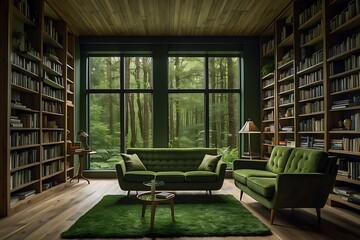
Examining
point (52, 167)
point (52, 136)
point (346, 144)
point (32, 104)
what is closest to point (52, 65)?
point (32, 104)

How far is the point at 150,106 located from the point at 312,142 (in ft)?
13.2

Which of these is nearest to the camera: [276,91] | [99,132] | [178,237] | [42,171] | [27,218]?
[178,237]

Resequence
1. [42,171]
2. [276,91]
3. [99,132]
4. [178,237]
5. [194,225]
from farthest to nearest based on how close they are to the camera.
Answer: [99,132]
[276,91]
[42,171]
[194,225]
[178,237]

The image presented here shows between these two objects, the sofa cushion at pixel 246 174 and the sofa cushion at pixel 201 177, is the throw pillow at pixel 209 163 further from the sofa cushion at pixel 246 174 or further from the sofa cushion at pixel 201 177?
the sofa cushion at pixel 246 174

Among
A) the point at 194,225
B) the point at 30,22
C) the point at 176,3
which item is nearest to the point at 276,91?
the point at 176,3

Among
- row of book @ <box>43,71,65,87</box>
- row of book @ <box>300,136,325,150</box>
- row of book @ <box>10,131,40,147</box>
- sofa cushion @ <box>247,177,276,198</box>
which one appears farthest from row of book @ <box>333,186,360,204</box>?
row of book @ <box>43,71,65,87</box>

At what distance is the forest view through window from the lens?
7.71 metres

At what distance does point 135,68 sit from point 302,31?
409 centimetres

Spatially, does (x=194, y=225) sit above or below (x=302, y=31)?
below

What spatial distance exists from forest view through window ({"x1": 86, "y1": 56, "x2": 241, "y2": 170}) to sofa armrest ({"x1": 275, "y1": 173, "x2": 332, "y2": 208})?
13.3ft

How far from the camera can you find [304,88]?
18.5 feet

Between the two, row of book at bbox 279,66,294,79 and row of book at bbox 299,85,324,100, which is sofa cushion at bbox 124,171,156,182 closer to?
row of book at bbox 299,85,324,100

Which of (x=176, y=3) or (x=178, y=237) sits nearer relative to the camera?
(x=178, y=237)

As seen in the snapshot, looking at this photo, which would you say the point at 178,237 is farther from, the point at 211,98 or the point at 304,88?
the point at 211,98
